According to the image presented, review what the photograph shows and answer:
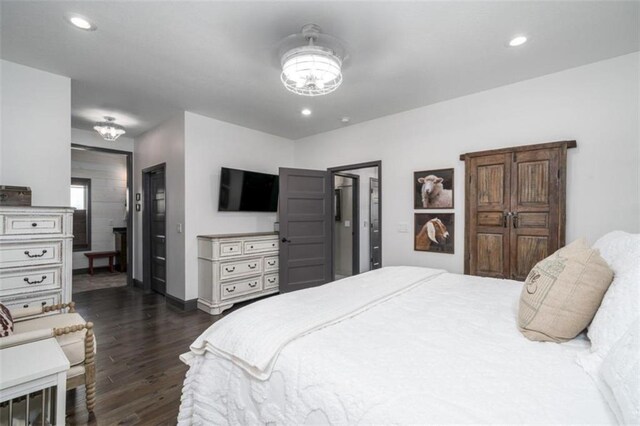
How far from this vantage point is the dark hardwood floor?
6.09ft

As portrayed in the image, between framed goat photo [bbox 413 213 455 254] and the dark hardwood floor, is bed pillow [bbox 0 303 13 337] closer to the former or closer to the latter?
the dark hardwood floor

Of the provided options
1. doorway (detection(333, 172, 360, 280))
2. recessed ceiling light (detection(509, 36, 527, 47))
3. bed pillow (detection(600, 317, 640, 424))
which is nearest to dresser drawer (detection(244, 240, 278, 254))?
doorway (detection(333, 172, 360, 280))

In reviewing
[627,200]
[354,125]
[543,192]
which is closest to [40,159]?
[354,125]

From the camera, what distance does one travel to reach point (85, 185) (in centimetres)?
644

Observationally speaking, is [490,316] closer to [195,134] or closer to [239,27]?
[239,27]

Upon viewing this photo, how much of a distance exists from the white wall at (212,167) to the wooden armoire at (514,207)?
3.11 meters

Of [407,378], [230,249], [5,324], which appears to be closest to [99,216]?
[230,249]

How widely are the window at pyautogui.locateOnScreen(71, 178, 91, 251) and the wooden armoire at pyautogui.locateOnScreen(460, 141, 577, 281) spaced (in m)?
7.61

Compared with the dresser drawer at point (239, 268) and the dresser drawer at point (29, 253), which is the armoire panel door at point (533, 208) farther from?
the dresser drawer at point (29, 253)

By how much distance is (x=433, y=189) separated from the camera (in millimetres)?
3490

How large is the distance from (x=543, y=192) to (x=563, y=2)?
5.17 ft

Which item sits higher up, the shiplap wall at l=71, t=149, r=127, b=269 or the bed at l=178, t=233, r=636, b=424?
the shiplap wall at l=71, t=149, r=127, b=269

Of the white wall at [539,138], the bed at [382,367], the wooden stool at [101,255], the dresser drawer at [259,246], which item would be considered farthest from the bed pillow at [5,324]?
the wooden stool at [101,255]

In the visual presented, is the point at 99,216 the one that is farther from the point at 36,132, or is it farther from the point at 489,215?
the point at 489,215
